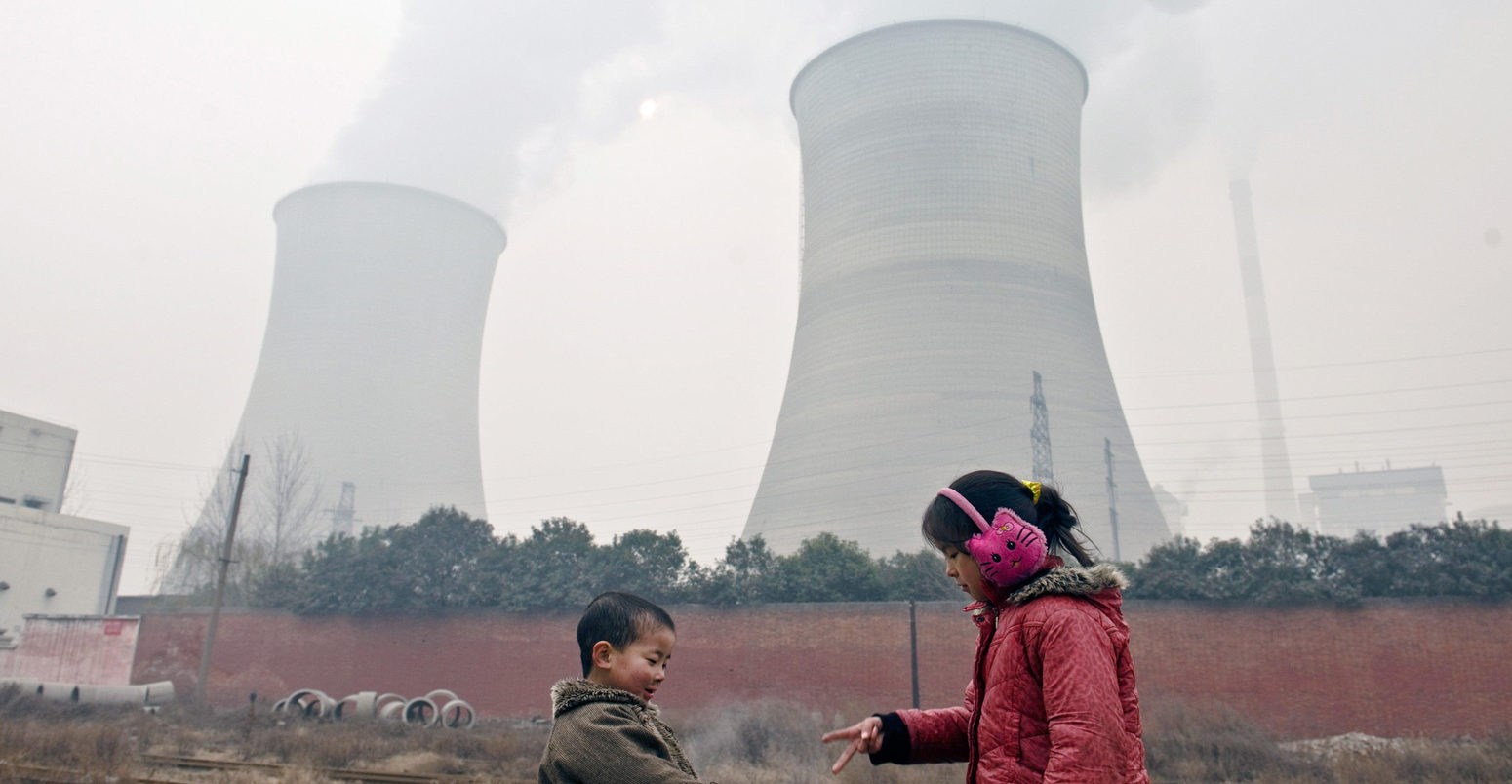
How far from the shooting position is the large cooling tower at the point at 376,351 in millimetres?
19984

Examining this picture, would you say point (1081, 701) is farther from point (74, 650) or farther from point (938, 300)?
point (74, 650)

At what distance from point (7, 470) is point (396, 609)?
36.7ft

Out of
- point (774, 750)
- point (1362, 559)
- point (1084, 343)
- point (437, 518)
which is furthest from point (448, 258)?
point (1362, 559)

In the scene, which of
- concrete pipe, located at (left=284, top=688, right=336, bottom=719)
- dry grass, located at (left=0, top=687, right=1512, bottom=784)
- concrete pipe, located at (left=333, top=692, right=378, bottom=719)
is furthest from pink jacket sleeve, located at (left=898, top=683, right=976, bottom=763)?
concrete pipe, located at (left=284, top=688, right=336, bottom=719)

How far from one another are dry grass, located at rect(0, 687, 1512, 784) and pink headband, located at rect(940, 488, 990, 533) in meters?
6.12

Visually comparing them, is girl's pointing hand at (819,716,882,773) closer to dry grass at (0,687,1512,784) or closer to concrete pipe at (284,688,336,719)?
dry grass at (0,687,1512,784)

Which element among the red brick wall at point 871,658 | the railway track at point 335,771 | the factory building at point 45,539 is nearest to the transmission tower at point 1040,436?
the red brick wall at point 871,658

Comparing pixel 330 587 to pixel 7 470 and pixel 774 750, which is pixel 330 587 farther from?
pixel 7 470

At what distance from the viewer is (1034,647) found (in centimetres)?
111

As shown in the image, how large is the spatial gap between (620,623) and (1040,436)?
15084mm

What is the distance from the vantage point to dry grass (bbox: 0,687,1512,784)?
23.4 feet

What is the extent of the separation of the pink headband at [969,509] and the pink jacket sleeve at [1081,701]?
0.14 m

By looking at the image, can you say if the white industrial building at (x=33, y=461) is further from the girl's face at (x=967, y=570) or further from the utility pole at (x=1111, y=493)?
the girl's face at (x=967, y=570)

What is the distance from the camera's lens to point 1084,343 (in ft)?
55.0
